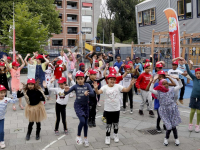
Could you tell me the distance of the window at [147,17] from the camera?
26.8m

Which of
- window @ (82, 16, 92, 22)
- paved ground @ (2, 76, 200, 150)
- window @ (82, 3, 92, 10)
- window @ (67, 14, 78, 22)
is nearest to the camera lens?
paved ground @ (2, 76, 200, 150)

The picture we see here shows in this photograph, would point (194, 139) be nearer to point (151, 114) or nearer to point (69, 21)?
point (151, 114)

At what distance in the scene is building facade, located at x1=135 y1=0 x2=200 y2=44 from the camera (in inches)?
838

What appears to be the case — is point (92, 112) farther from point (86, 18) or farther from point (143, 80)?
point (86, 18)

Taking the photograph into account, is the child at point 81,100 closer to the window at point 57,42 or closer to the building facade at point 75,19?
the building facade at point 75,19

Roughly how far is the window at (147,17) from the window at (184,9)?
3971 mm

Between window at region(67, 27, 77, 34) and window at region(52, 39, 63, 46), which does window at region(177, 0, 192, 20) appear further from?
window at region(52, 39, 63, 46)

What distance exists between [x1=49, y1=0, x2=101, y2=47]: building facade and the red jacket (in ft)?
140

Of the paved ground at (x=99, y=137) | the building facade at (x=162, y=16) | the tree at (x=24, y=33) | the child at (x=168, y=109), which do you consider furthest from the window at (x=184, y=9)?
the child at (x=168, y=109)

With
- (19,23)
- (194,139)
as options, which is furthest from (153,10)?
(194,139)

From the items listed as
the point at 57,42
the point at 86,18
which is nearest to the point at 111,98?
the point at 57,42

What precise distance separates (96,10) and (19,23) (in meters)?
35.9

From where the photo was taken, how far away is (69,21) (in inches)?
1955

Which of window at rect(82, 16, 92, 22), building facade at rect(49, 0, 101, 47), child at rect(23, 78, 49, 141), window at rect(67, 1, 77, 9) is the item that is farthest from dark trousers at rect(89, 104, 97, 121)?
window at rect(82, 16, 92, 22)
